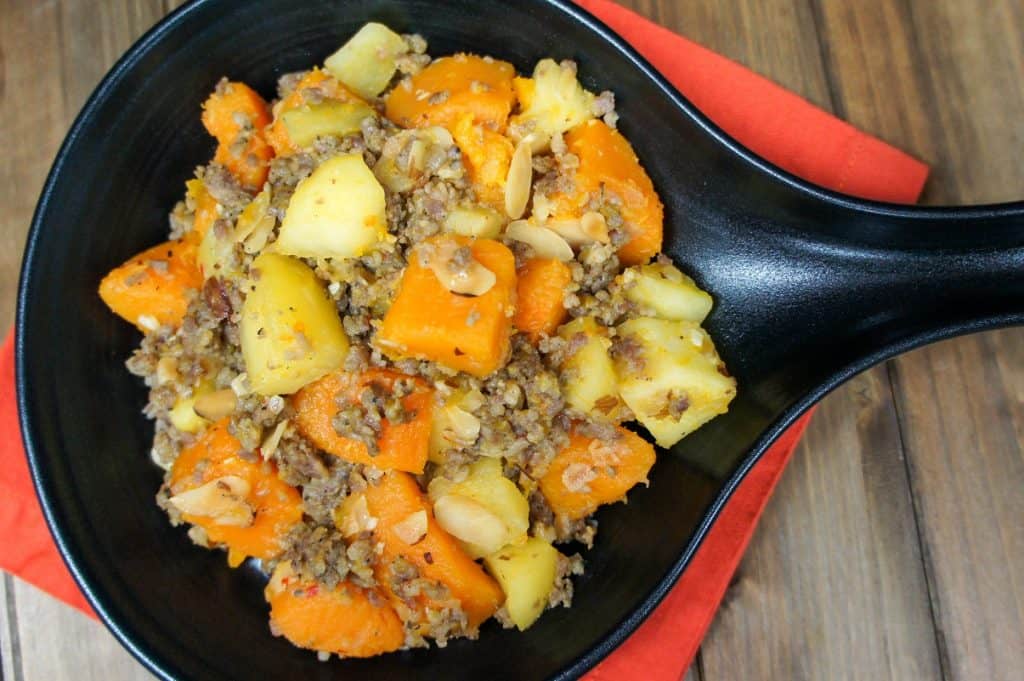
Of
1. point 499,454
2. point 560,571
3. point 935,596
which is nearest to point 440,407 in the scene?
point 499,454

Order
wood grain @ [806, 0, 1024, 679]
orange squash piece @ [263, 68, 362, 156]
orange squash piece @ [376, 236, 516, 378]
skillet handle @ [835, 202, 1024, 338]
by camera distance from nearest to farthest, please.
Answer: orange squash piece @ [376, 236, 516, 378], skillet handle @ [835, 202, 1024, 338], orange squash piece @ [263, 68, 362, 156], wood grain @ [806, 0, 1024, 679]

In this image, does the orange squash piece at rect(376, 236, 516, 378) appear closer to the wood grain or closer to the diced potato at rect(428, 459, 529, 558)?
the diced potato at rect(428, 459, 529, 558)

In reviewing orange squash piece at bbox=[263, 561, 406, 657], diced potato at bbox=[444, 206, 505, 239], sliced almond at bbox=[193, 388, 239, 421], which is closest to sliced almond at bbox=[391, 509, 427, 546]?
orange squash piece at bbox=[263, 561, 406, 657]

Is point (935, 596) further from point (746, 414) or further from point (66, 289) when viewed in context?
point (66, 289)

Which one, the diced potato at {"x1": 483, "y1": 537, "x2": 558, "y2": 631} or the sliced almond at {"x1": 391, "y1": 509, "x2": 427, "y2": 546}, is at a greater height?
the sliced almond at {"x1": 391, "y1": 509, "x2": 427, "y2": 546}

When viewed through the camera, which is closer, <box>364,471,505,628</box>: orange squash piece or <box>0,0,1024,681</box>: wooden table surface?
<box>364,471,505,628</box>: orange squash piece

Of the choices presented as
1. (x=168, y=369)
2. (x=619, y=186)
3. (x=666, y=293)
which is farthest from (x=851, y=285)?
(x=168, y=369)
